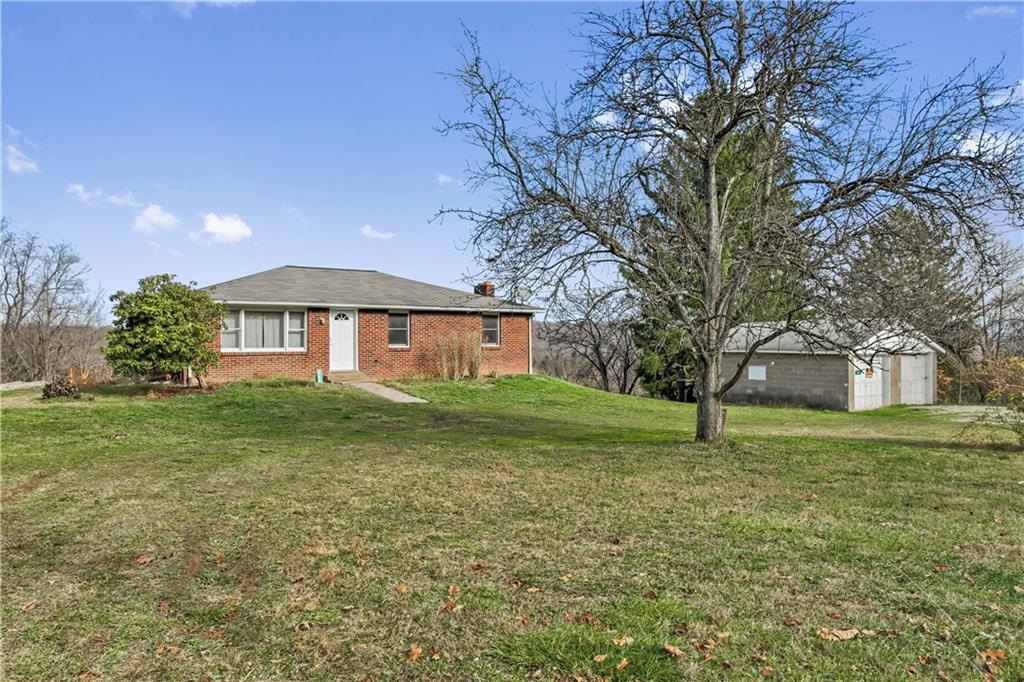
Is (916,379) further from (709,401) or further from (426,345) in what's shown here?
(709,401)

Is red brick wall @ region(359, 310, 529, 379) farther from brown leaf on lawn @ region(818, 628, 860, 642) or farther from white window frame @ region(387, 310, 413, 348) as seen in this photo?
brown leaf on lawn @ region(818, 628, 860, 642)

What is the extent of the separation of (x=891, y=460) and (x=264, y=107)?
50.4ft

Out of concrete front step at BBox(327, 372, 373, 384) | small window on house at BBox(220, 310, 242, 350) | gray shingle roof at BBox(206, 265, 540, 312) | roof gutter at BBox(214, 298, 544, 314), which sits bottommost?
concrete front step at BBox(327, 372, 373, 384)

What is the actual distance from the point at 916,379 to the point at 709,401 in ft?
70.9

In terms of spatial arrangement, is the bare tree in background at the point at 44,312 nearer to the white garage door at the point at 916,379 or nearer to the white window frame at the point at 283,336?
the white window frame at the point at 283,336

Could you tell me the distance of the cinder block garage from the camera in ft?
73.4

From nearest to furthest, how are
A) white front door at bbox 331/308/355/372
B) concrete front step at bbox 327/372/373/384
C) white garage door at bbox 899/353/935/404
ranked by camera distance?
1. concrete front step at bbox 327/372/373/384
2. white front door at bbox 331/308/355/372
3. white garage door at bbox 899/353/935/404

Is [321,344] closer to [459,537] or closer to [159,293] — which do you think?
[159,293]

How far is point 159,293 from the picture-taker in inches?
595

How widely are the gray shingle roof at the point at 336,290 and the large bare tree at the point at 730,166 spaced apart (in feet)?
27.3

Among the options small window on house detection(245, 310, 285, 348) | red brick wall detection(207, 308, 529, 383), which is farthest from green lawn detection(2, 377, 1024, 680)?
small window on house detection(245, 310, 285, 348)

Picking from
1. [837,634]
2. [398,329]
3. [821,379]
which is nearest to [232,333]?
[398,329]

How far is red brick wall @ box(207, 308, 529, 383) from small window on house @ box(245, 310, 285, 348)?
35cm

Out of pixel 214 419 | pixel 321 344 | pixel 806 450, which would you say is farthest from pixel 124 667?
pixel 321 344
